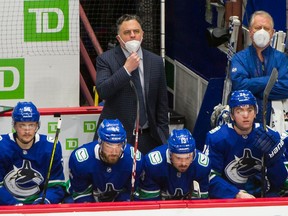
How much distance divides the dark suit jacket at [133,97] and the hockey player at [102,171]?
711 mm

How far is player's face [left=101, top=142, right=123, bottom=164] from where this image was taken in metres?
7.76

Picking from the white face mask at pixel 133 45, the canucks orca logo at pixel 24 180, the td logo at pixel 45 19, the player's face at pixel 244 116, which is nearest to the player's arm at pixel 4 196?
the canucks orca logo at pixel 24 180

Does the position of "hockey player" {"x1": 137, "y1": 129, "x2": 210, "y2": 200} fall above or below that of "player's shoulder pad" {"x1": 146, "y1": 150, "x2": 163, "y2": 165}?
below

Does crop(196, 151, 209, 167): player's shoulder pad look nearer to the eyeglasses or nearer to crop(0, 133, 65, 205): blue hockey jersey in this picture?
crop(0, 133, 65, 205): blue hockey jersey

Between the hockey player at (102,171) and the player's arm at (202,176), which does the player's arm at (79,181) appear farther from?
the player's arm at (202,176)

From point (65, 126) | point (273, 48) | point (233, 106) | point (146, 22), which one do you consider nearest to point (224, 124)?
point (233, 106)

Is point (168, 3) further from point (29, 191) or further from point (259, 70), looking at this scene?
point (29, 191)

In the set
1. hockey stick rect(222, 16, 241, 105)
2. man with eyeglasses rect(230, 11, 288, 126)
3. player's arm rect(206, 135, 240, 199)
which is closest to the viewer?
player's arm rect(206, 135, 240, 199)

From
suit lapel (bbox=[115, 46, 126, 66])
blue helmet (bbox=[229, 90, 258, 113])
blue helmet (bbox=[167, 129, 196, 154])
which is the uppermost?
suit lapel (bbox=[115, 46, 126, 66])

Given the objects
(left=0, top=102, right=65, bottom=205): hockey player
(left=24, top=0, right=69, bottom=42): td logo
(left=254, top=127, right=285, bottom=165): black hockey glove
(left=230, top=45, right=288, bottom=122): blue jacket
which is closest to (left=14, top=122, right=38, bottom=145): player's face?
(left=0, top=102, right=65, bottom=205): hockey player

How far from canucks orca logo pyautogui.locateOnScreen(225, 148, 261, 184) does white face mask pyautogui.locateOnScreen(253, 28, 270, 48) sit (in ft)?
3.33

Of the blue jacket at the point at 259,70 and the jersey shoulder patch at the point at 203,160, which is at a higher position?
the blue jacket at the point at 259,70

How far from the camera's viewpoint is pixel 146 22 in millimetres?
11445

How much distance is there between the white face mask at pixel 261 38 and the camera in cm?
885
